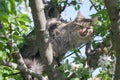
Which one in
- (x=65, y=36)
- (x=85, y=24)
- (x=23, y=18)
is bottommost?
(x=65, y=36)

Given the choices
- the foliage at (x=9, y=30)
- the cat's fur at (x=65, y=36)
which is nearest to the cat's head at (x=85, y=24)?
the cat's fur at (x=65, y=36)

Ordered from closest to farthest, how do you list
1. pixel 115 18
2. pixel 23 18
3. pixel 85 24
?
pixel 115 18 < pixel 23 18 < pixel 85 24

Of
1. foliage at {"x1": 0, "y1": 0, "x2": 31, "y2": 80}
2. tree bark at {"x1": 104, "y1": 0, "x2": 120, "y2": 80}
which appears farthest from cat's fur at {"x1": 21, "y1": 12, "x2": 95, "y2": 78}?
tree bark at {"x1": 104, "y1": 0, "x2": 120, "y2": 80}

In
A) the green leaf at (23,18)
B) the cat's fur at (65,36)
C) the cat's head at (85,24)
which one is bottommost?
the cat's fur at (65,36)

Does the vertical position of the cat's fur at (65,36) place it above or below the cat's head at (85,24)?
below

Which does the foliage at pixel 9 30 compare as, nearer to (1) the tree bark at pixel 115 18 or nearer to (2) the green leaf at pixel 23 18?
(2) the green leaf at pixel 23 18

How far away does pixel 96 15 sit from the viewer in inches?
110

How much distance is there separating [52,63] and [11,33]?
39 centimetres

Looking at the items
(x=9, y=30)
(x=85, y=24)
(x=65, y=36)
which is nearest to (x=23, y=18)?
(x=9, y=30)

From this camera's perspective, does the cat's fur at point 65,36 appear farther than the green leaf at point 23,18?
Yes

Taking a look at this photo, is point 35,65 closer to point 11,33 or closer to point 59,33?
point 59,33

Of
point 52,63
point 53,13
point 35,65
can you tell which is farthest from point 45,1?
point 52,63

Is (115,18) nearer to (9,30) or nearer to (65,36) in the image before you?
(9,30)

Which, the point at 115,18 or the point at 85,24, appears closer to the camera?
the point at 115,18
